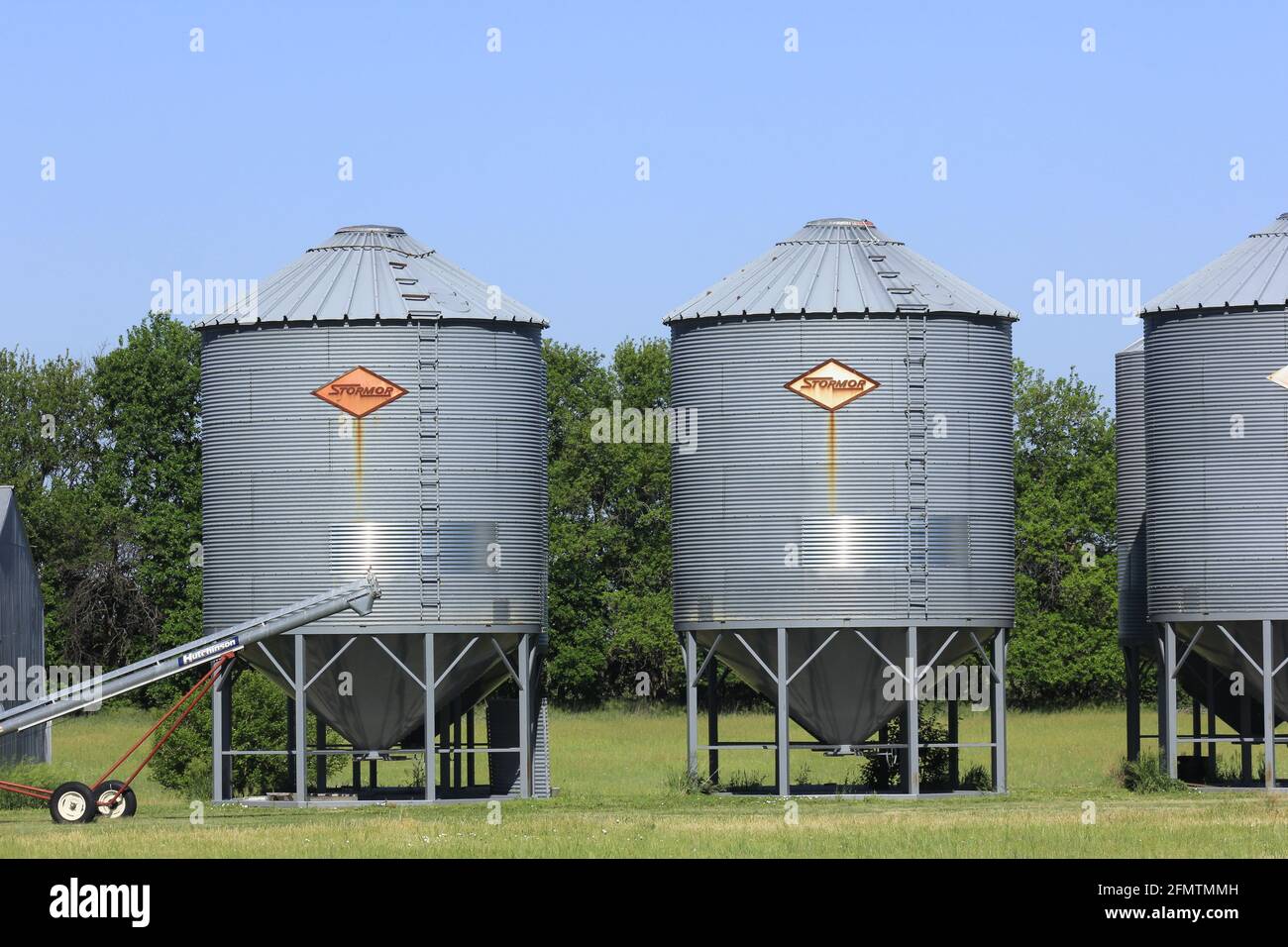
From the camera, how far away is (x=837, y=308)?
46000mm

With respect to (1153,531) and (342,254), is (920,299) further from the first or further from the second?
(342,254)

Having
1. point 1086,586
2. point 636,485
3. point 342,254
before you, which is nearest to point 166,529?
point 636,485

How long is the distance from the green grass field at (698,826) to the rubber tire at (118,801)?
49 cm

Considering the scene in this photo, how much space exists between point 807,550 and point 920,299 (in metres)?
5.38

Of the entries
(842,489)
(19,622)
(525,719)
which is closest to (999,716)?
(842,489)

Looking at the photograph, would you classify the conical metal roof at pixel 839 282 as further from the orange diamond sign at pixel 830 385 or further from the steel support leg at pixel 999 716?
the steel support leg at pixel 999 716

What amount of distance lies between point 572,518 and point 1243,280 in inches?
2068

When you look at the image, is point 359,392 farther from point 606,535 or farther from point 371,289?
point 606,535

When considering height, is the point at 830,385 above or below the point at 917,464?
above

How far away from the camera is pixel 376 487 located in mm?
45500

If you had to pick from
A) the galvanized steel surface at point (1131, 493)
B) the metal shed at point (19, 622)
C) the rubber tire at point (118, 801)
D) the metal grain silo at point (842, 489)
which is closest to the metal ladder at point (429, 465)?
the metal grain silo at point (842, 489)

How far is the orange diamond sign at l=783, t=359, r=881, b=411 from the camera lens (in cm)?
4578

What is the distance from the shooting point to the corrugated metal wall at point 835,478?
150 feet

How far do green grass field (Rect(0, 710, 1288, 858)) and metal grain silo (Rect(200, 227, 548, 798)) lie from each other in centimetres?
290
